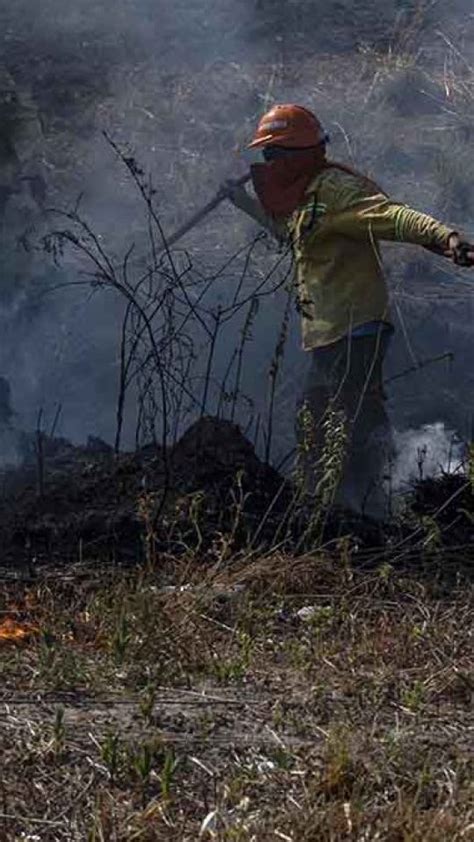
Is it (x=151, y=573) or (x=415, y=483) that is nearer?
(x=151, y=573)

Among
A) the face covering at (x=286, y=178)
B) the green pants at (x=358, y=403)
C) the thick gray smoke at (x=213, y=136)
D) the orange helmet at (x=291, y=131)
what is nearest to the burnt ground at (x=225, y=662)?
the green pants at (x=358, y=403)

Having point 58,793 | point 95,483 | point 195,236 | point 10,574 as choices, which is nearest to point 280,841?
point 58,793

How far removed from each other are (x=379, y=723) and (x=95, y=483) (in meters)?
2.38

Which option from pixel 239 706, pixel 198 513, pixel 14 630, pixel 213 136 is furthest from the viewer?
pixel 213 136

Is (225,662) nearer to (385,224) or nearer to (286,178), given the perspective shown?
(385,224)

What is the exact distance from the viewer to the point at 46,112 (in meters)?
10.8

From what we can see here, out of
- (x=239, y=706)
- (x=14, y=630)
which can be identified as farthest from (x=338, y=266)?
(x=239, y=706)

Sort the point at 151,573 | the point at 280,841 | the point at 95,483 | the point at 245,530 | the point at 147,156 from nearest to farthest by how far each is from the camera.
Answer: the point at 280,841 < the point at 151,573 < the point at 245,530 < the point at 95,483 < the point at 147,156

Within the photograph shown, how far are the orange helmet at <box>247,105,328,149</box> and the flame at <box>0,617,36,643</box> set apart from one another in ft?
9.78

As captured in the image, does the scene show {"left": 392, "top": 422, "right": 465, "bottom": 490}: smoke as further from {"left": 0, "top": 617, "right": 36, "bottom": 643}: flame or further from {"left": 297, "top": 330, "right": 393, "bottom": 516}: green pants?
{"left": 0, "top": 617, "right": 36, "bottom": 643}: flame

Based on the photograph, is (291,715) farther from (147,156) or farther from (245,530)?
(147,156)

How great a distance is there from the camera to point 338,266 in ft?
22.5

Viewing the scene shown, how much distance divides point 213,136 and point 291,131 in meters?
3.82

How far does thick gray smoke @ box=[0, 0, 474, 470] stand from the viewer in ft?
28.5
